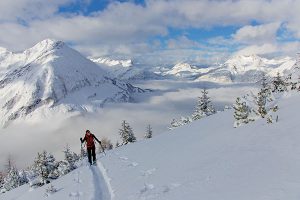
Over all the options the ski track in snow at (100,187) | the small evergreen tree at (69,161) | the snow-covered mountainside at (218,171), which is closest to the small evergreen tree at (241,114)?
the snow-covered mountainside at (218,171)

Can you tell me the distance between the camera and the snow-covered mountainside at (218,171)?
33.3 ft

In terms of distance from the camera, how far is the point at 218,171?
1259 cm

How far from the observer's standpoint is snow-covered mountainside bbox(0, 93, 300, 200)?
1016 centimetres

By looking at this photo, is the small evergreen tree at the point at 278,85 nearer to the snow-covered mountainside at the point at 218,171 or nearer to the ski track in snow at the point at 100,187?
the snow-covered mountainside at the point at 218,171

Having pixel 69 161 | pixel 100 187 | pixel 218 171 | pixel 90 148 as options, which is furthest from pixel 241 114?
pixel 69 161

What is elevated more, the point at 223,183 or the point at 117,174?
the point at 223,183

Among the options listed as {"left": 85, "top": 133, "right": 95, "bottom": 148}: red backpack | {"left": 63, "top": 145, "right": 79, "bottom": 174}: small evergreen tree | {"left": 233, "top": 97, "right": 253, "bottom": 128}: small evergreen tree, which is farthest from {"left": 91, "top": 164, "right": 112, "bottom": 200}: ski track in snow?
{"left": 63, "top": 145, "right": 79, "bottom": 174}: small evergreen tree

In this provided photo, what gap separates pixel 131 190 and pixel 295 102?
435 inches

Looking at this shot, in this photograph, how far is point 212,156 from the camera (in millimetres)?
15328

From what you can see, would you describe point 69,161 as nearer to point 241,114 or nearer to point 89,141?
point 89,141

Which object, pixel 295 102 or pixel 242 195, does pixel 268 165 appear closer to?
pixel 242 195

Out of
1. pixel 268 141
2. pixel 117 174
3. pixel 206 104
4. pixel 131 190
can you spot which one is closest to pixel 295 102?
pixel 268 141

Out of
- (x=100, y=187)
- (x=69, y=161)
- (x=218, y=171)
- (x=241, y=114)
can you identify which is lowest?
(x=69, y=161)

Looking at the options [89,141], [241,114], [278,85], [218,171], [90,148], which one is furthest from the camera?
[278,85]
